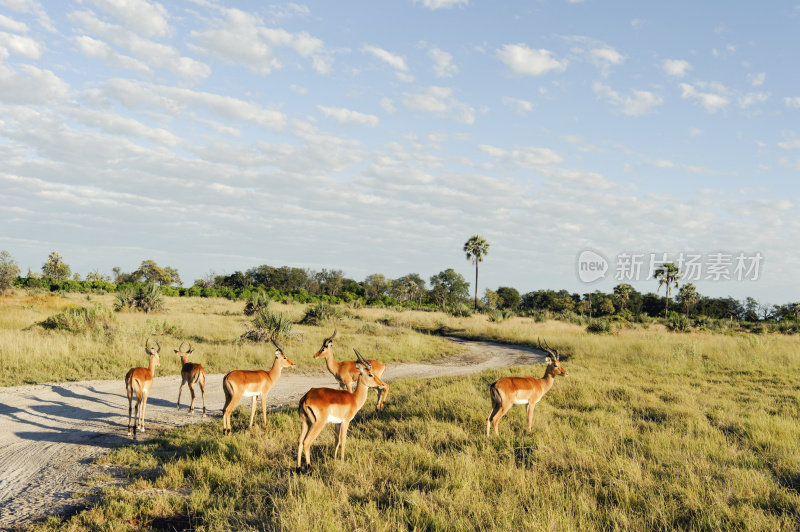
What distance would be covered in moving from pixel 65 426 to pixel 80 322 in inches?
527

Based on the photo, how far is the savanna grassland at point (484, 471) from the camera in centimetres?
551

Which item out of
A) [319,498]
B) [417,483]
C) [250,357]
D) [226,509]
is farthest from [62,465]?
[250,357]

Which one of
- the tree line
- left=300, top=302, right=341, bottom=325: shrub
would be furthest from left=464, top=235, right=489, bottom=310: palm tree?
left=300, top=302, right=341, bottom=325: shrub

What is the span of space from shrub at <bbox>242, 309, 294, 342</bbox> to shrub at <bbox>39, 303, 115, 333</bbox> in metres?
6.41

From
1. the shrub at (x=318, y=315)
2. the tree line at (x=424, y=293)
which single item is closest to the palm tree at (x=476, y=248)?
the tree line at (x=424, y=293)

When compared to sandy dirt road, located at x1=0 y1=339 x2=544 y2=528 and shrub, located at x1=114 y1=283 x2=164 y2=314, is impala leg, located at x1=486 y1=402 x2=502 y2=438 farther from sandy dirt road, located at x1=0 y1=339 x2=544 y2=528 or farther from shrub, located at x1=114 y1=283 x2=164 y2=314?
shrub, located at x1=114 y1=283 x2=164 y2=314

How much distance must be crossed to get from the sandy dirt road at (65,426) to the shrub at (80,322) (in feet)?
27.1

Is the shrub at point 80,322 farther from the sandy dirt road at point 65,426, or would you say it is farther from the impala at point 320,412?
the impala at point 320,412

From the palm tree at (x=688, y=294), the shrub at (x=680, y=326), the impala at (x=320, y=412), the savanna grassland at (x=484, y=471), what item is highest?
the palm tree at (x=688, y=294)

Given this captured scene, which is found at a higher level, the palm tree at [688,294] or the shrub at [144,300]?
the palm tree at [688,294]

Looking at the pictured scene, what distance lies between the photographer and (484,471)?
22.7 ft

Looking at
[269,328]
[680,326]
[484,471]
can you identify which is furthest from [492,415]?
[680,326]

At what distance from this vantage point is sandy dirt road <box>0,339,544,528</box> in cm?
674

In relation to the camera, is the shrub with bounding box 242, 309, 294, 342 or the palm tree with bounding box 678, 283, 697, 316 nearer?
the shrub with bounding box 242, 309, 294, 342
